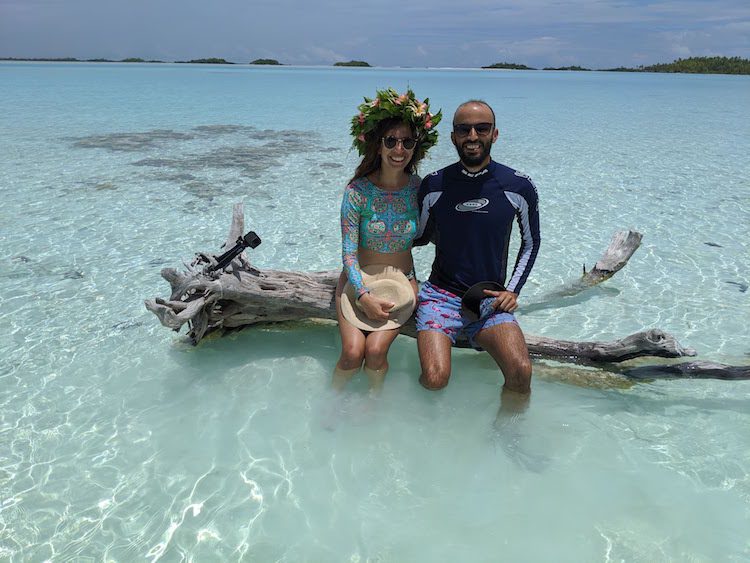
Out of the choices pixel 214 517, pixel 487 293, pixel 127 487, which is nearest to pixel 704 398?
pixel 487 293

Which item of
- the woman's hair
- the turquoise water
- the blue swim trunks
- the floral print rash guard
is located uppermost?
the woman's hair

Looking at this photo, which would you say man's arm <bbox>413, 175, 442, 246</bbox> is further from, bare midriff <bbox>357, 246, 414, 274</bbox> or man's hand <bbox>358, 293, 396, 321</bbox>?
man's hand <bbox>358, 293, 396, 321</bbox>

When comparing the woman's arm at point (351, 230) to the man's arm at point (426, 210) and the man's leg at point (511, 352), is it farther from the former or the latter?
the man's leg at point (511, 352)

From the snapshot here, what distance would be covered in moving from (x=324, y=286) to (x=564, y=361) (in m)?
2.09

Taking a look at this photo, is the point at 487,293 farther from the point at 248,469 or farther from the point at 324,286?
the point at 248,469

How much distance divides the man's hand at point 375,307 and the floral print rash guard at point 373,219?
0.07m

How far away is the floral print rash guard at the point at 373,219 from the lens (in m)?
4.14

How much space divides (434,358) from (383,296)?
1.97ft

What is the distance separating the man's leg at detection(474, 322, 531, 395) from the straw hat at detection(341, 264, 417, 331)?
23.3 inches

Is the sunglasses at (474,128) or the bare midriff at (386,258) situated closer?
the sunglasses at (474,128)

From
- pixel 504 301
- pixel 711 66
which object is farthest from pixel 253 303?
pixel 711 66

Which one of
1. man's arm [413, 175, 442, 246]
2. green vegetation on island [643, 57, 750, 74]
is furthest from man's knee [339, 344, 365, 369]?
green vegetation on island [643, 57, 750, 74]

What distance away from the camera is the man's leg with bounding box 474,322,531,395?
3.88 metres

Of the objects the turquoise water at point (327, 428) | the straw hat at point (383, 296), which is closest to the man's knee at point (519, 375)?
the turquoise water at point (327, 428)
